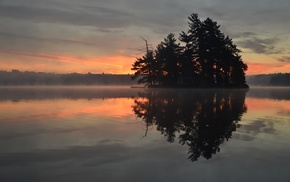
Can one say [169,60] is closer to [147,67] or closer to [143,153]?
[147,67]

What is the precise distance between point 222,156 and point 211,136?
2854 millimetres

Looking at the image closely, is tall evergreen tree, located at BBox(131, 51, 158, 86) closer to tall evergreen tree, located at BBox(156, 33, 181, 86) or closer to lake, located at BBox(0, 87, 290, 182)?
tall evergreen tree, located at BBox(156, 33, 181, 86)

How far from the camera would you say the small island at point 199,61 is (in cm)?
7350

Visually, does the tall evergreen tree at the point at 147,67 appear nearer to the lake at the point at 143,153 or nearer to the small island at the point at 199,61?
the small island at the point at 199,61

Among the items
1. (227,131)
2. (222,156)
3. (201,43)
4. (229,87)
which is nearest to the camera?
(222,156)

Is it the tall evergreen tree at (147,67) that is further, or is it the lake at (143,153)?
the tall evergreen tree at (147,67)

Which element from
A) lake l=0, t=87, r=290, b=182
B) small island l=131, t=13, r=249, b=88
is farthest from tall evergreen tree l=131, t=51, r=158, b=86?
lake l=0, t=87, r=290, b=182

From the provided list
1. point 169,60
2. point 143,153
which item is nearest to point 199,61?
point 169,60

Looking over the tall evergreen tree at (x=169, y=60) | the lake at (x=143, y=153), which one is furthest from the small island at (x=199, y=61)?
the lake at (x=143, y=153)

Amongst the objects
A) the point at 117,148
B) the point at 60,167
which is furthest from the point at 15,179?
the point at 117,148

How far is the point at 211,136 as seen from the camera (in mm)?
10727

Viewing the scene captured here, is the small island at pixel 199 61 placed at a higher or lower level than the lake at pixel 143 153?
higher

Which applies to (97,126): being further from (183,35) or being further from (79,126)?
(183,35)

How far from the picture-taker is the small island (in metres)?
73.5
